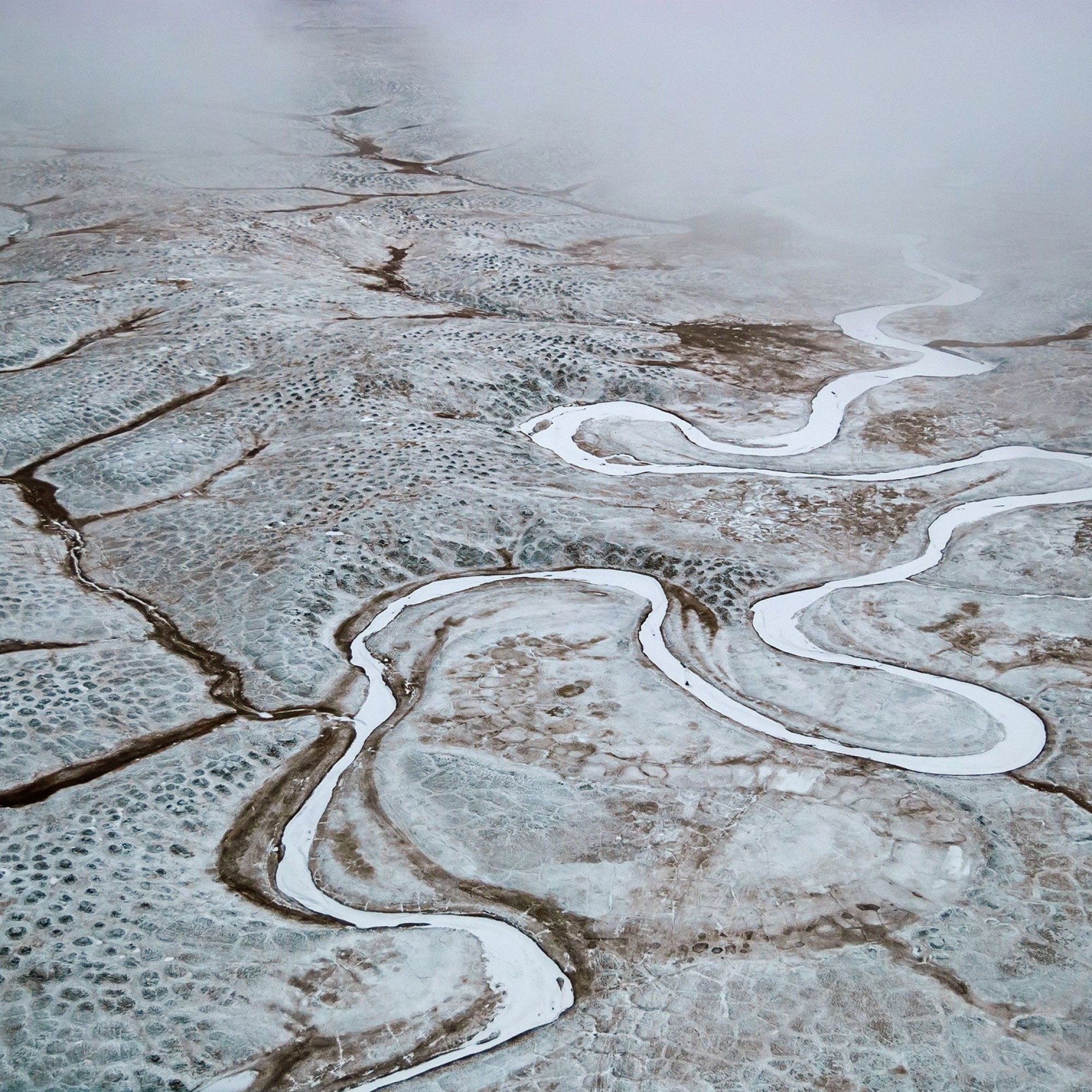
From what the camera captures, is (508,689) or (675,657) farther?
(675,657)

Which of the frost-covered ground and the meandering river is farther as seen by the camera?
the meandering river

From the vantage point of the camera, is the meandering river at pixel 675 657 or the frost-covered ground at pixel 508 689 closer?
the frost-covered ground at pixel 508 689

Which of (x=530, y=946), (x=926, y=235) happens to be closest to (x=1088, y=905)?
(x=530, y=946)

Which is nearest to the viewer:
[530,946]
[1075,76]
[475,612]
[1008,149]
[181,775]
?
[530,946]

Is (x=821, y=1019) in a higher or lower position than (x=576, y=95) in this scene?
lower

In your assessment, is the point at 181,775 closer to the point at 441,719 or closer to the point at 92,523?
the point at 441,719

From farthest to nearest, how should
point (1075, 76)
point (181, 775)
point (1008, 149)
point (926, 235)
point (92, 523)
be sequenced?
point (1075, 76)
point (1008, 149)
point (926, 235)
point (92, 523)
point (181, 775)

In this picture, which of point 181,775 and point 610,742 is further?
point 610,742

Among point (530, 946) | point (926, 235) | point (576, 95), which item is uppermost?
point (576, 95)
